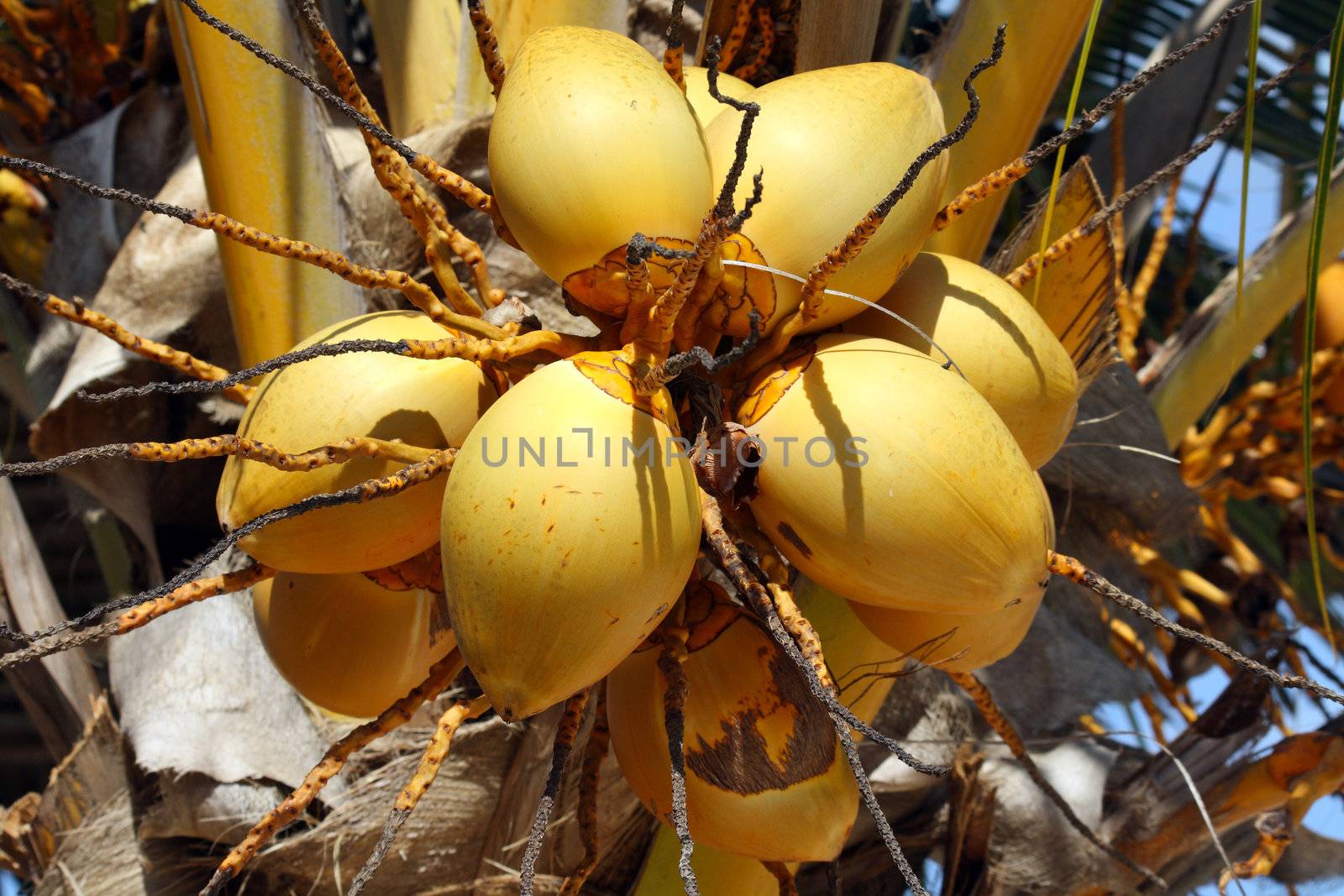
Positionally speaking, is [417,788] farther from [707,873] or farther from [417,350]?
[707,873]

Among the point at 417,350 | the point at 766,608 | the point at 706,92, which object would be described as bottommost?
the point at 766,608

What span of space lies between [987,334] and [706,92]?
306 millimetres

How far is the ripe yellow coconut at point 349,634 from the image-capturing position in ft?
3.43

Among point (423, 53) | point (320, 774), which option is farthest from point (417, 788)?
point (423, 53)

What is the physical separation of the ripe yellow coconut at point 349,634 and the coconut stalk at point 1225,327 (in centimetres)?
126

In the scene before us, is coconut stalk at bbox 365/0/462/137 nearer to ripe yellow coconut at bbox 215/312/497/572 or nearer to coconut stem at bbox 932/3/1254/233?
ripe yellow coconut at bbox 215/312/497/572

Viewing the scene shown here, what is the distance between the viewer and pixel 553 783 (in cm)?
83

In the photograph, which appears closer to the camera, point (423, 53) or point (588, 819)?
point (588, 819)

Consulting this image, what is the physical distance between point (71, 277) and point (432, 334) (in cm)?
111

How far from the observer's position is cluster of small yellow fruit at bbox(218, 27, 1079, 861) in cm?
79

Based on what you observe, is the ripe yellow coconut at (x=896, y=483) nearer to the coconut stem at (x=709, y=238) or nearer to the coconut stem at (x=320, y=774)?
the coconut stem at (x=709, y=238)

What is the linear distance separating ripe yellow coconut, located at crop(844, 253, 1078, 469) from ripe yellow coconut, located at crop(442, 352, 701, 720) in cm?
24

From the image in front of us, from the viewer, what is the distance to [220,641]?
1414 millimetres

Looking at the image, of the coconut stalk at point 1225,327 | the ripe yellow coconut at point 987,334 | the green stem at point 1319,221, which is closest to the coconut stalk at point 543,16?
the ripe yellow coconut at point 987,334
